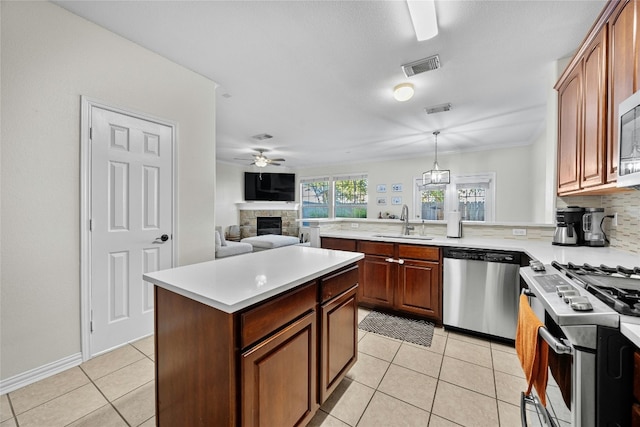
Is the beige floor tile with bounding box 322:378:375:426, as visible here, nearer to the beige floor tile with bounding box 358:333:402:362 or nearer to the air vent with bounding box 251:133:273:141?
the beige floor tile with bounding box 358:333:402:362

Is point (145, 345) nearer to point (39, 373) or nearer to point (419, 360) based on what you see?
point (39, 373)

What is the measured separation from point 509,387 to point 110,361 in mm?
2926

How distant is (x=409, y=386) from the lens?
1775mm

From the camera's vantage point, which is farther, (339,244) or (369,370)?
(339,244)

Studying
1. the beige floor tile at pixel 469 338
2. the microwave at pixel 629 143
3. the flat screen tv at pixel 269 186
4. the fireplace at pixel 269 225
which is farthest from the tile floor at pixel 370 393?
the flat screen tv at pixel 269 186

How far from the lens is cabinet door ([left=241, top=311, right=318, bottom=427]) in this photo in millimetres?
987

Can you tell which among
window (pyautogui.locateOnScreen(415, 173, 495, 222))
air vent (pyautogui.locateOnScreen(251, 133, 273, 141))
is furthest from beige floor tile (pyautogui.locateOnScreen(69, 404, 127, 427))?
window (pyautogui.locateOnScreen(415, 173, 495, 222))

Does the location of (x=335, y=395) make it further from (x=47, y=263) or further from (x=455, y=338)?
(x=47, y=263)

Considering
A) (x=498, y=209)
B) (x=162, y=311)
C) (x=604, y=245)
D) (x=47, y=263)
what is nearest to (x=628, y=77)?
(x=604, y=245)

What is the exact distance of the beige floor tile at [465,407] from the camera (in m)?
1.48

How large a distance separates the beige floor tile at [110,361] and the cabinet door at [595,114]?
354 cm

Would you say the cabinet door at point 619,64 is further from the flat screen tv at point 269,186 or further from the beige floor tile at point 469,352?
the flat screen tv at point 269,186

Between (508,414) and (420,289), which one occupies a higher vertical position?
(420,289)

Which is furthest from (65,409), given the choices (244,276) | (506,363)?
(506,363)
